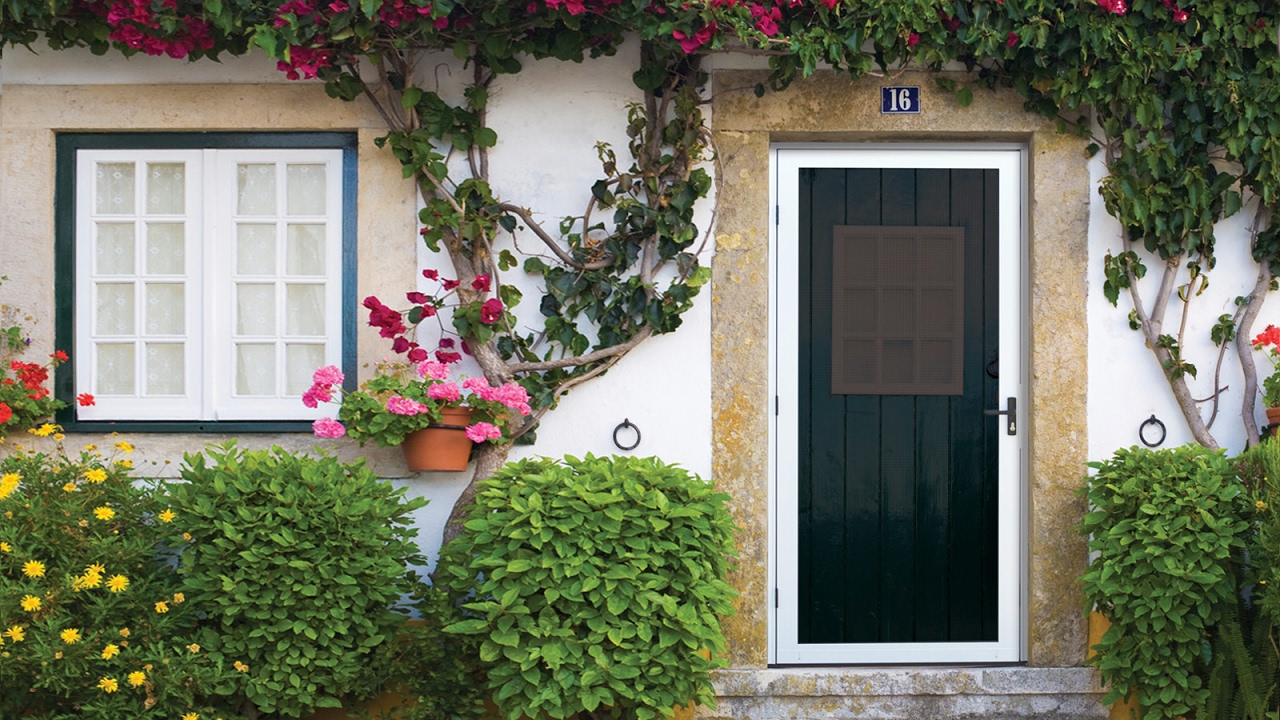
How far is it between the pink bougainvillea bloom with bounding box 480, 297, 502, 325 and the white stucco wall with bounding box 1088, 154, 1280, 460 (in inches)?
93.8

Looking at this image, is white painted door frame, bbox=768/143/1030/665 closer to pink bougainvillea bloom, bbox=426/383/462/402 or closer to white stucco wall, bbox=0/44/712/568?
white stucco wall, bbox=0/44/712/568

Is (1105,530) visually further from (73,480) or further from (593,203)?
(73,480)

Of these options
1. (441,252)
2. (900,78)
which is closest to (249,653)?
(441,252)

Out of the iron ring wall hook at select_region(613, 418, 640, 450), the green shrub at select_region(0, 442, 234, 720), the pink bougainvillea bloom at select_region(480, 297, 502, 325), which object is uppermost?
the pink bougainvillea bloom at select_region(480, 297, 502, 325)

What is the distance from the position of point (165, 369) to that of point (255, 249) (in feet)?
2.02

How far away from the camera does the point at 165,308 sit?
4.83 metres

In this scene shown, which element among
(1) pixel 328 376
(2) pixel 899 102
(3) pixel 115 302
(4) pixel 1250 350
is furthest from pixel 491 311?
(4) pixel 1250 350

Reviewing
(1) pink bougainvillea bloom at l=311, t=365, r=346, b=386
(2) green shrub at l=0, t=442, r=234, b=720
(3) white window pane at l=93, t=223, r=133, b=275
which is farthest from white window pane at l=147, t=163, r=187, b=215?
(2) green shrub at l=0, t=442, r=234, b=720

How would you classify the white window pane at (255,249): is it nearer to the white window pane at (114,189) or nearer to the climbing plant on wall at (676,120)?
the white window pane at (114,189)

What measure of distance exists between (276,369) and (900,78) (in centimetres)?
282

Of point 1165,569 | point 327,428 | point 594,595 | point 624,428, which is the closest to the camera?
point 594,595

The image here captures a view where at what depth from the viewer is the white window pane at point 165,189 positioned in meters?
4.84

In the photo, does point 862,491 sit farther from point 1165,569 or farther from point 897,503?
point 1165,569

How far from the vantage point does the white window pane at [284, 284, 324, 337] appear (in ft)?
15.8
